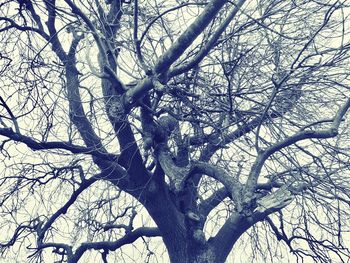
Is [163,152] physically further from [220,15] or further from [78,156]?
[220,15]

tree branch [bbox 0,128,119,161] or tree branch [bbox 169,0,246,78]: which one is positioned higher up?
tree branch [bbox 0,128,119,161]

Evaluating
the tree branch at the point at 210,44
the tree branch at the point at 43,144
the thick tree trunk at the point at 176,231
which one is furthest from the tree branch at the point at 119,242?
the tree branch at the point at 210,44

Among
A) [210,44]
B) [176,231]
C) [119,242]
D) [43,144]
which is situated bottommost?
[176,231]

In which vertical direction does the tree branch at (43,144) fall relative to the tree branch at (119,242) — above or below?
above

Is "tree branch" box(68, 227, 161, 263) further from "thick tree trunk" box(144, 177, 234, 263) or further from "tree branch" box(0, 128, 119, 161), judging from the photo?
"tree branch" box(0, 128, 119, 161)

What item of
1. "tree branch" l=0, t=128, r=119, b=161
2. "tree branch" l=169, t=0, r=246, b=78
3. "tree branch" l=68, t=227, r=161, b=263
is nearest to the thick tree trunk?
"tree branch" l=68, t=227, r=161, b=263

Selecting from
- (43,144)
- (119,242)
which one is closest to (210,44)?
(43,144)

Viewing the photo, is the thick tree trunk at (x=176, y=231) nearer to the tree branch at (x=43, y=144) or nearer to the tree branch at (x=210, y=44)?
the tree branch at (x=43, y=144)

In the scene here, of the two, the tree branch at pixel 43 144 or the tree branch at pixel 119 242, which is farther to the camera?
the tree branch at pixel 119 242

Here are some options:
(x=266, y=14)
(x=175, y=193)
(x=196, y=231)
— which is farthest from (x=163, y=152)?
(x=266, y=14)

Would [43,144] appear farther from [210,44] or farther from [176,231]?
[210,44]

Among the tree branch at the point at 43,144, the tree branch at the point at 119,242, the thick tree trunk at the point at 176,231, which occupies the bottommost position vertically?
the thick tree trunk at the point at 176,231

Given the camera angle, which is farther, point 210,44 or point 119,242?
point 119,242

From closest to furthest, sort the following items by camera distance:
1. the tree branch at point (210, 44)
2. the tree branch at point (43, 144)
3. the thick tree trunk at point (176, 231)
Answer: the tree branch at point (210, 44)
the tree branch at point (43, 144)
the thick tree trunk at point (176, 231)
